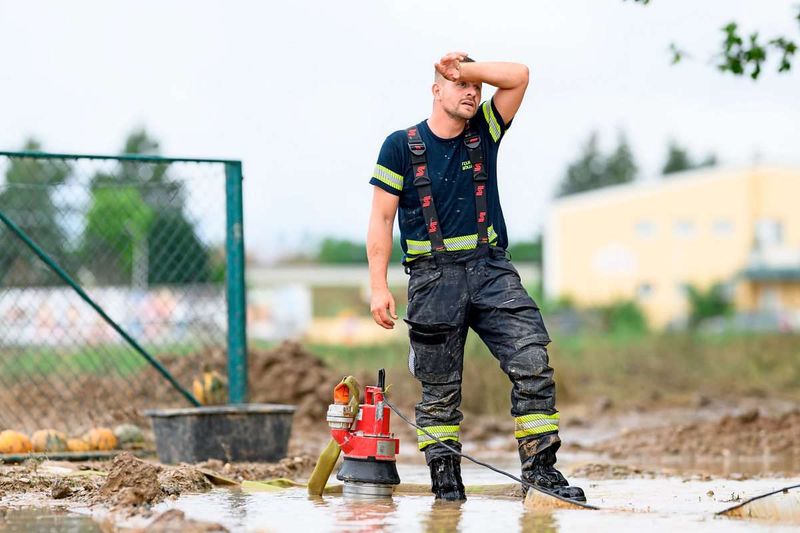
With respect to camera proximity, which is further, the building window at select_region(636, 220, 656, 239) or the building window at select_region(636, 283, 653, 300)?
the building window at select_region(636, 283, 653, 300)

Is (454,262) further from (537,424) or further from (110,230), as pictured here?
(110,230)

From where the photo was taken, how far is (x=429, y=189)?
6703mm

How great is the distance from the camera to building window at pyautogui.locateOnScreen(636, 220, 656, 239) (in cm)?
6438

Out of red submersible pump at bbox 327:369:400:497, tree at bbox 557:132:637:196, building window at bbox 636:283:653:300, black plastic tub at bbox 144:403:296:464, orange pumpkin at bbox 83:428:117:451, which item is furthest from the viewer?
tree at bbox 557:132:637:196

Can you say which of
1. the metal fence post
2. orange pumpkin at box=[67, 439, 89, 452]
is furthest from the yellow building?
orange pumpkin at box=[67, 439, 89, 452]

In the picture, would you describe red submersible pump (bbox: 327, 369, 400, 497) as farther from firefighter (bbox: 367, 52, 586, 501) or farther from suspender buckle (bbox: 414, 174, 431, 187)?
suspender buckle (bbox: 414, 174, 431, 187)

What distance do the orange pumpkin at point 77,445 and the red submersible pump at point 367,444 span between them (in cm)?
307

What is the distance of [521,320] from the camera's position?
21.9 feet

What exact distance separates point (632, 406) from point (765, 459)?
275 inches

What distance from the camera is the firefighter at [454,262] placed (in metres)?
6.63

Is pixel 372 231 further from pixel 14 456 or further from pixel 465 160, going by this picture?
pixel 14 456

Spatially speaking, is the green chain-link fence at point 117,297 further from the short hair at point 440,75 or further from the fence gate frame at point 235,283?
the short hair at point 440,75

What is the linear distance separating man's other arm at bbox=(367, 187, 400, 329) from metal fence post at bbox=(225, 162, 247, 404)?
2679mm

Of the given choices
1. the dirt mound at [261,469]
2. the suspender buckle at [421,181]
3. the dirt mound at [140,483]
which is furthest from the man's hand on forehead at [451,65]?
the dirt mound at [261,469]
